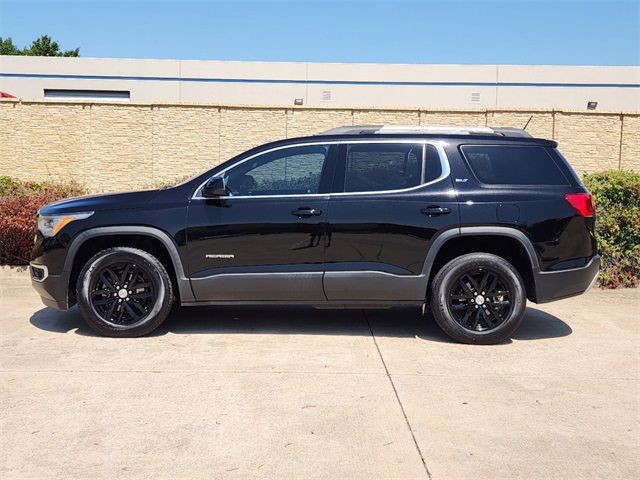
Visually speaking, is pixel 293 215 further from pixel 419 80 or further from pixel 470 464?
pixel 419 80

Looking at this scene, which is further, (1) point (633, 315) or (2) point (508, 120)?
(2) point (508, 120)

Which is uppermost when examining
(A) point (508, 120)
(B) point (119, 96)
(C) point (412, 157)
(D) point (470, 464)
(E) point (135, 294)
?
(B) point (119, 96)

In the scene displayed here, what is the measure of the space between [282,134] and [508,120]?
7874 mm

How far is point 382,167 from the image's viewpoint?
615 centimetres

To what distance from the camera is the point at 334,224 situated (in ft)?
19.6

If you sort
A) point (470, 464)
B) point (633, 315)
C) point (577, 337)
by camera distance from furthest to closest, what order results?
point (633, 315), point (577, 337), point (470, 464)

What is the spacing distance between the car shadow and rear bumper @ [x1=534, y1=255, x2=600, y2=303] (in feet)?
1.81

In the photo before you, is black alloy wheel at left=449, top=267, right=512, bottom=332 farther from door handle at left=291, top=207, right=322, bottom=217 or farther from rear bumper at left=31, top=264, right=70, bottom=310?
rear bumper at left=31, top=264, right=70, bottom=310

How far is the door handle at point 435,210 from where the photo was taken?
5.94 m

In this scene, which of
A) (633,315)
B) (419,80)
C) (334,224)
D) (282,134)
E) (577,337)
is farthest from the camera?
(419,80)

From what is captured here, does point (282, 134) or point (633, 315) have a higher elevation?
point (282, 134)

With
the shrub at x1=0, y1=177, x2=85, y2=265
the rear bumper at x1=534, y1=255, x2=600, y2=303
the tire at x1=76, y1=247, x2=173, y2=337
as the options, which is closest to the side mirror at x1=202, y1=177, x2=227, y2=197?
the tire at x1=76, y1=247, x2=173, y2=337

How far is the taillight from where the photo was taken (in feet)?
19.7

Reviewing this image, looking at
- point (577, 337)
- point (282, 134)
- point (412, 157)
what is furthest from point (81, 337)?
point (282, 134)
